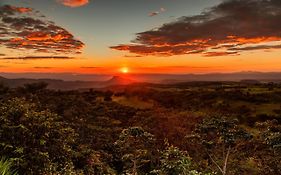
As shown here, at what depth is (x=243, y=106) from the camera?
403 ft

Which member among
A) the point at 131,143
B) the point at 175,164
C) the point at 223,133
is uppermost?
the point at 175,164

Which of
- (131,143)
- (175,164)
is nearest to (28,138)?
(175,164)

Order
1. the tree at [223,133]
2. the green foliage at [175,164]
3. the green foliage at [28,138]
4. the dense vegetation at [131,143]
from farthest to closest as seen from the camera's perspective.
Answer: the tree at [223,133], the dense vegetation at [131,143], the green foliage at [28,138], the green foliage at [175,164]

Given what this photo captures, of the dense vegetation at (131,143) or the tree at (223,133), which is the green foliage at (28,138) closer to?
the dense vegetation at (131,143)

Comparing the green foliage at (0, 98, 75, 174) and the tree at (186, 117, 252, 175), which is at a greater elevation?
the green foliage at (0, 98, 75, 174)

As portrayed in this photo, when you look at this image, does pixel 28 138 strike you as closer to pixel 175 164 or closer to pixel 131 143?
pixel 175 164

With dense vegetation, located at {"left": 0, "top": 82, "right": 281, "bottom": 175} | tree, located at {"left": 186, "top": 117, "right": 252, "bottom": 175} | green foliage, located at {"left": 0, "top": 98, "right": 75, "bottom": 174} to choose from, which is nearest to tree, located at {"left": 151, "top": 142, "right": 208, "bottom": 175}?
dense vegetation, located at {"left": 0, "top": 82, "right": 281, "bottom": 175}

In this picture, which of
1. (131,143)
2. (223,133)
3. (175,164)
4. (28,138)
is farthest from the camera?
(223,133)

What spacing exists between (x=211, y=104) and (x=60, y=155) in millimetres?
105362

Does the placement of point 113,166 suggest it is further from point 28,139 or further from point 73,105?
point 73,105

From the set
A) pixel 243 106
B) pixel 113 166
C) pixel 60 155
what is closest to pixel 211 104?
pixel 243 106

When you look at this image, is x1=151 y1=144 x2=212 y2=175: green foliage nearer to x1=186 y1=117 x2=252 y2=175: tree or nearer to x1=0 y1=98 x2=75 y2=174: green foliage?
x1=0 y1=98 x2=75 y2=174: green foliage

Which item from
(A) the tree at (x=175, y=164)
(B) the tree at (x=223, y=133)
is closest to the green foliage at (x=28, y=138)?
(A) the tree at (x=175, y=164)

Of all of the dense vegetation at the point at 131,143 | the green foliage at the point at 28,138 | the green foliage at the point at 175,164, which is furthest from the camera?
the dense vegetation at the point at 131,143
